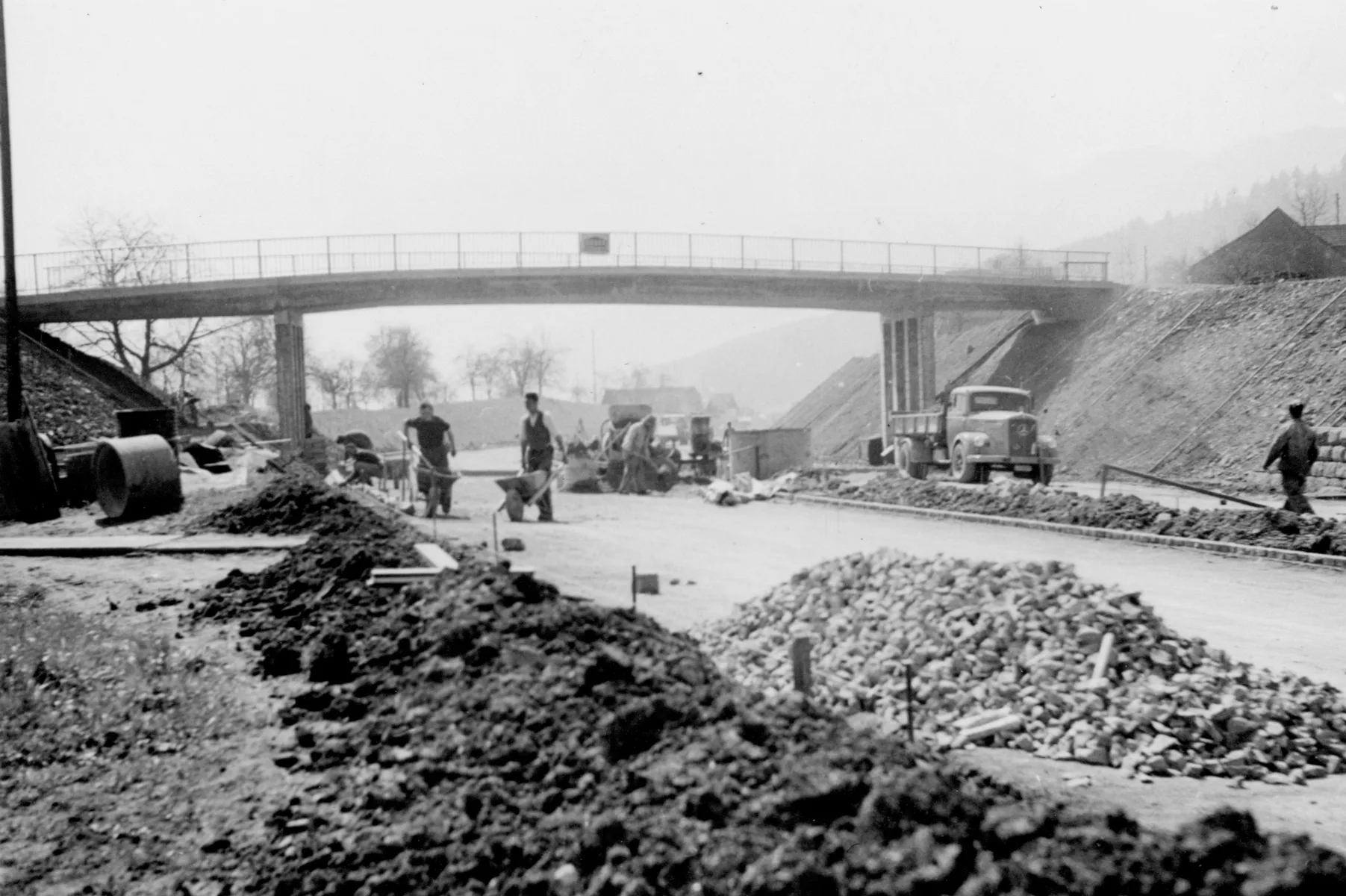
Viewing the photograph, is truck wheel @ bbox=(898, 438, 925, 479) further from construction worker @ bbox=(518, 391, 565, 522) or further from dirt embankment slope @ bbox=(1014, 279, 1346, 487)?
construction worker @ bbox=(518, 391, 565, 522)

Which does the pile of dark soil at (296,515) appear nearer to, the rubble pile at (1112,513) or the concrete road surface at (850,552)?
the concrete road surface at (850,552)

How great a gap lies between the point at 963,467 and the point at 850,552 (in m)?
10.6

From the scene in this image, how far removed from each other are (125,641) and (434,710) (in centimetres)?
318

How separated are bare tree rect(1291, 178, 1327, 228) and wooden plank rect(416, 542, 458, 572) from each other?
9157 cm

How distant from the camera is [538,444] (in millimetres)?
16438

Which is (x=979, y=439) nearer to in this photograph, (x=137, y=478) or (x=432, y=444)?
(x=432, y=444)

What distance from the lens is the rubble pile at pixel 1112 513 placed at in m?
12.9

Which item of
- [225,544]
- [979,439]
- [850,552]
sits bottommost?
[850,552]

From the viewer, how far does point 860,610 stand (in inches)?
320

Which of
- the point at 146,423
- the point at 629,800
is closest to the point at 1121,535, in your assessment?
the point at 629,800

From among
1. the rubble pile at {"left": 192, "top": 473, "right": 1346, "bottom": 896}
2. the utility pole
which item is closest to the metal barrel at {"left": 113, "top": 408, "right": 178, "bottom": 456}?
the utility pole

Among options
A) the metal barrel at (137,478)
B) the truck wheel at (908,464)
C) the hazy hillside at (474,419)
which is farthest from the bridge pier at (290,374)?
the hazy hillside at (474,419)

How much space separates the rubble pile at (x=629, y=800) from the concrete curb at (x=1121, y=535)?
9296mm

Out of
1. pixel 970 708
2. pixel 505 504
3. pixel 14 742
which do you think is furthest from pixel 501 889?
pixel 505 504
